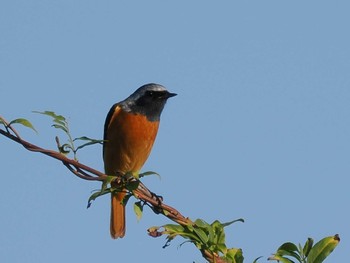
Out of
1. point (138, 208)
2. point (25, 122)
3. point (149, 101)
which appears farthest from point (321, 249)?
point (149, 101)

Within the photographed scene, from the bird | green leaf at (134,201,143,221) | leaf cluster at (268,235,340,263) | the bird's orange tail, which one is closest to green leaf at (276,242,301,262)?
leaf cluster at (268,235,340,263)

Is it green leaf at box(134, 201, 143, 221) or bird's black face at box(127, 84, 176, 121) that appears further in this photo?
bird's black face at box(127, 84, 176, 121)

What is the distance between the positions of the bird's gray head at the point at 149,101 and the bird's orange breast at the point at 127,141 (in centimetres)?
10

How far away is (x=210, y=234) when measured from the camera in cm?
253

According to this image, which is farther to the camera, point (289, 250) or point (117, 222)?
point (117, 222)

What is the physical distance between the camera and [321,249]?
Result: 241 cm

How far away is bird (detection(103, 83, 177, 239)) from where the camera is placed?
648 cm

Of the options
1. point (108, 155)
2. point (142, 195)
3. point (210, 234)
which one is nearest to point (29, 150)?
point (142, 195)

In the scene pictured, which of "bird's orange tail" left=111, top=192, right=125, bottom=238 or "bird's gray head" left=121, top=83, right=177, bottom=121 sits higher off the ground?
"bird's gray head" left=121, top=83, right=177, bottom=121

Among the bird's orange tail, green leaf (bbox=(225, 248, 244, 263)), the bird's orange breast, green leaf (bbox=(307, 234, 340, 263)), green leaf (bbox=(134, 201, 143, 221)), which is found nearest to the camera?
green leaf (bbox=(307, 234, 340, 263))

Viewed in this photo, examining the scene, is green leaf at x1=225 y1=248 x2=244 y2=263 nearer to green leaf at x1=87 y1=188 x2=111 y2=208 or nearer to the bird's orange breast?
green leaf at x1=87 y1=188 x2=111 y2=208

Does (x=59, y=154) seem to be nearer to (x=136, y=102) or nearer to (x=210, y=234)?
(x=210, y=234)

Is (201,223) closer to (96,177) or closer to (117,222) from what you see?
(96,177)

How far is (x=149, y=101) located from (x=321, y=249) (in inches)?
183
